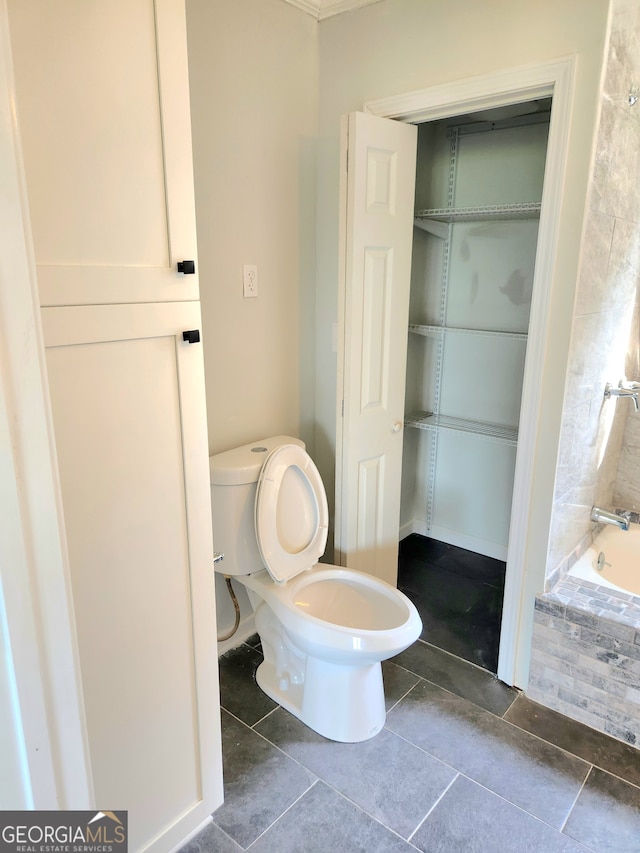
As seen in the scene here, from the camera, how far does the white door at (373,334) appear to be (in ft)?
6.54

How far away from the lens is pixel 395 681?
7.00 feet

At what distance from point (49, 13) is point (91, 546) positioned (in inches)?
37.8

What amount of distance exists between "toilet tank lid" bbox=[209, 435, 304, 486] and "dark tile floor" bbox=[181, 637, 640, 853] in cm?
81

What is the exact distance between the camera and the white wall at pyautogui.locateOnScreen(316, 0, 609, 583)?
5.30 feet

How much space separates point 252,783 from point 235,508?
819mm

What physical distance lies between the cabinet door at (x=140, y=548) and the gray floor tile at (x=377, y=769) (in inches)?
16.3

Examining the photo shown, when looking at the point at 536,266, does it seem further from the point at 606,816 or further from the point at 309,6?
the point at 606,816

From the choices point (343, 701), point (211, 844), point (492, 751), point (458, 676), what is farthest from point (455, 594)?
point (211, 844)

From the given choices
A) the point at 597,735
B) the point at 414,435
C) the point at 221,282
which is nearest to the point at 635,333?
the point at 414,435

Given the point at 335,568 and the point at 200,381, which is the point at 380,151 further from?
the point at 335,568

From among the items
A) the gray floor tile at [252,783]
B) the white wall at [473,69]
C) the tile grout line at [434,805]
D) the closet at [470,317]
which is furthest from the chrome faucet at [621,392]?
the gray floor tile at [252,783]

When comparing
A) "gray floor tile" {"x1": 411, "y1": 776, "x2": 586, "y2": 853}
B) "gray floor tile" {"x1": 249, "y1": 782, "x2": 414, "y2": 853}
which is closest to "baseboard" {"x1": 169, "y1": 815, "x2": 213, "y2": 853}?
"gray floor tile" {"x1": 249, "y1": 782, "x2": 414, "y2": 853}

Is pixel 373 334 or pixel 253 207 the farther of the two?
pixel 373 334

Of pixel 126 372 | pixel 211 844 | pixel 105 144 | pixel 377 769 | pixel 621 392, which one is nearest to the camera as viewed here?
pixel 105 144
